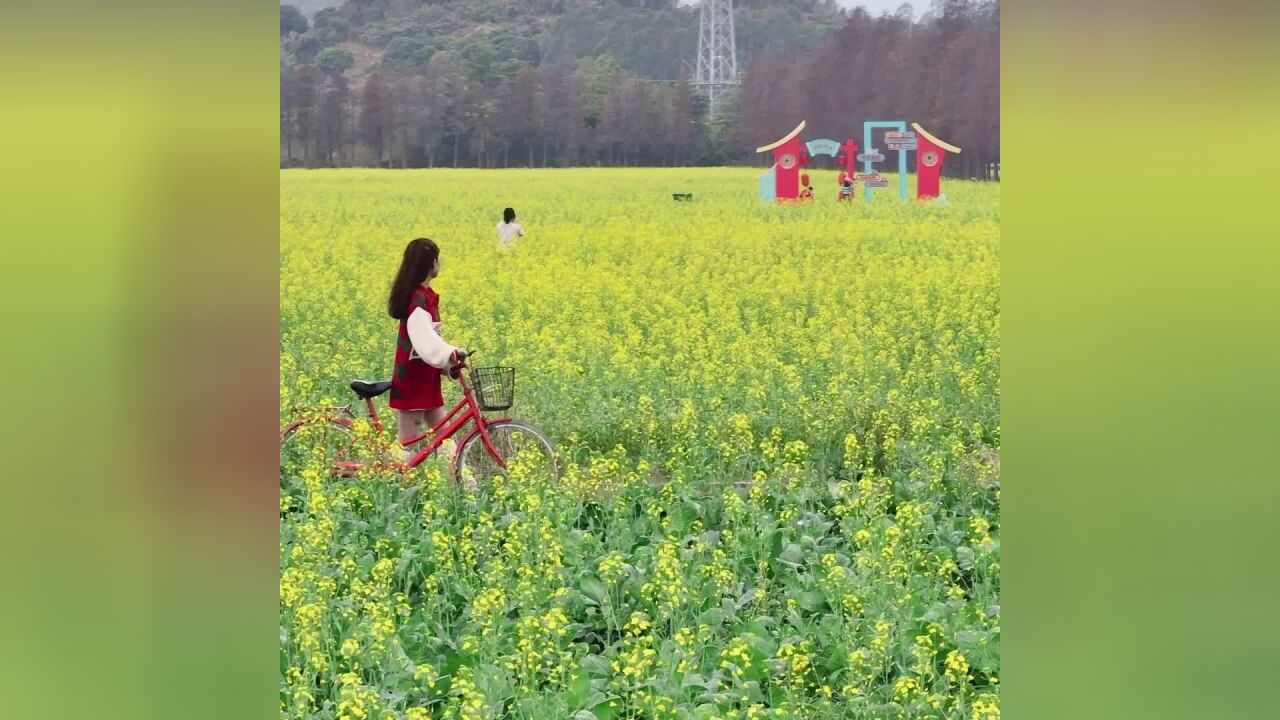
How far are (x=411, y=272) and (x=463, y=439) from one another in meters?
0.66

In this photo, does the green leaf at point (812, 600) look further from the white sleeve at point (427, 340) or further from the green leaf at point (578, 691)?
the white sleeve at point (427, 340)

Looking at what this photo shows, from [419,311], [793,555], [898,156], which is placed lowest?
[793,555]

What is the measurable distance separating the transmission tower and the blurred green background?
52.6 feet

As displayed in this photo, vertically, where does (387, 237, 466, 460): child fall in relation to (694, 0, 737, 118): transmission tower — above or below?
below

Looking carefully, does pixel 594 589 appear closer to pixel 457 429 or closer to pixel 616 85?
pixel 457 429

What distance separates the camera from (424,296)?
5.44 meters

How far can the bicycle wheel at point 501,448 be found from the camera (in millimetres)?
5520

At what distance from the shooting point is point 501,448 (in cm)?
562

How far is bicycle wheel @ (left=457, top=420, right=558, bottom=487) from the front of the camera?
5.52 meters

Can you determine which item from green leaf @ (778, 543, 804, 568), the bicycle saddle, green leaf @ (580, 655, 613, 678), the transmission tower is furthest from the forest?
green leaf @ (580, 655, 613, 678)

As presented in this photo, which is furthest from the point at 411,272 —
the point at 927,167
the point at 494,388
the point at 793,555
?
the point at 927,167

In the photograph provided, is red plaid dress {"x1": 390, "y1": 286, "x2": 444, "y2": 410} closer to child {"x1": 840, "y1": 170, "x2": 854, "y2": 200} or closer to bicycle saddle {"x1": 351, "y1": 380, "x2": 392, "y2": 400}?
bicycle saddle {"x1": 351, "y1": 380, "x2": 392, "y2": 400}

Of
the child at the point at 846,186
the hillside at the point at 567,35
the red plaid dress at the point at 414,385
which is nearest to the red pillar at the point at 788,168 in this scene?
the child at the point at 846,186
